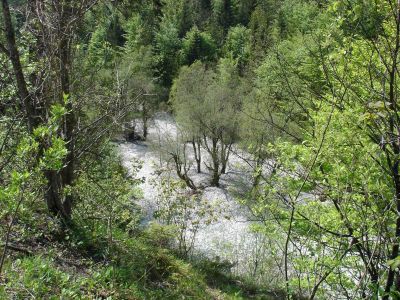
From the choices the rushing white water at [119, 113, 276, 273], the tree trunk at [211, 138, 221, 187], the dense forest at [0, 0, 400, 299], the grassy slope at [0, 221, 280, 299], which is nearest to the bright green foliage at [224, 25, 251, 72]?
the rushing white water at [119, 113, 276, 273]

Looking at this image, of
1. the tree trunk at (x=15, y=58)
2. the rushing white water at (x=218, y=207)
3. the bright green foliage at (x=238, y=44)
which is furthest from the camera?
the bright green foliage at (x=238, y=44)

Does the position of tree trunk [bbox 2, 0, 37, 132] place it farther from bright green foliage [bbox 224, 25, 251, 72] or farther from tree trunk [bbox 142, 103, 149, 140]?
bright green foliage [bbox 224, 25, 251, 72]

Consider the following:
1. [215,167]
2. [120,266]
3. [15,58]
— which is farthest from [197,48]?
[15,58]

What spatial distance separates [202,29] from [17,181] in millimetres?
54754

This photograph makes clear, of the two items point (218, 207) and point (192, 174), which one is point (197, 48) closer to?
point (192, 174)

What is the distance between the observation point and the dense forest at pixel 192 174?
114 inches

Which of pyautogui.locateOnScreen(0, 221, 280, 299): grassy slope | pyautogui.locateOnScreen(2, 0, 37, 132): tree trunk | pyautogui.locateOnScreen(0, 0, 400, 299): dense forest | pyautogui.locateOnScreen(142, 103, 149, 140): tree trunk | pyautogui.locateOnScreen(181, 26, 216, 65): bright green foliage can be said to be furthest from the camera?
pyautogui.locateOnScreen(181, 26, 216, 65): bright green foliage

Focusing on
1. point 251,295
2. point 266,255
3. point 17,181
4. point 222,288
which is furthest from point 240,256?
point 17,181

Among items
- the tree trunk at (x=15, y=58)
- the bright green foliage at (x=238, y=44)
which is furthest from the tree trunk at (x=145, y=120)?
the tree trunk at (x=15, y=58)

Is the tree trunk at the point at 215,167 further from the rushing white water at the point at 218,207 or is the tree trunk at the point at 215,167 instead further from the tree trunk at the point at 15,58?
the tree trunk at the point at 15,58

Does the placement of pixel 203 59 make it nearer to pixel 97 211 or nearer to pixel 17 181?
pixel 97 211

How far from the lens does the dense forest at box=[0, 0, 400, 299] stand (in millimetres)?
2900

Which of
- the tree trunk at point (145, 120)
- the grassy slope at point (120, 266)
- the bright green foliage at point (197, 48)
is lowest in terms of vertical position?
the grassy slope at point (120, 266)

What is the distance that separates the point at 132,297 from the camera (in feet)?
17.0
